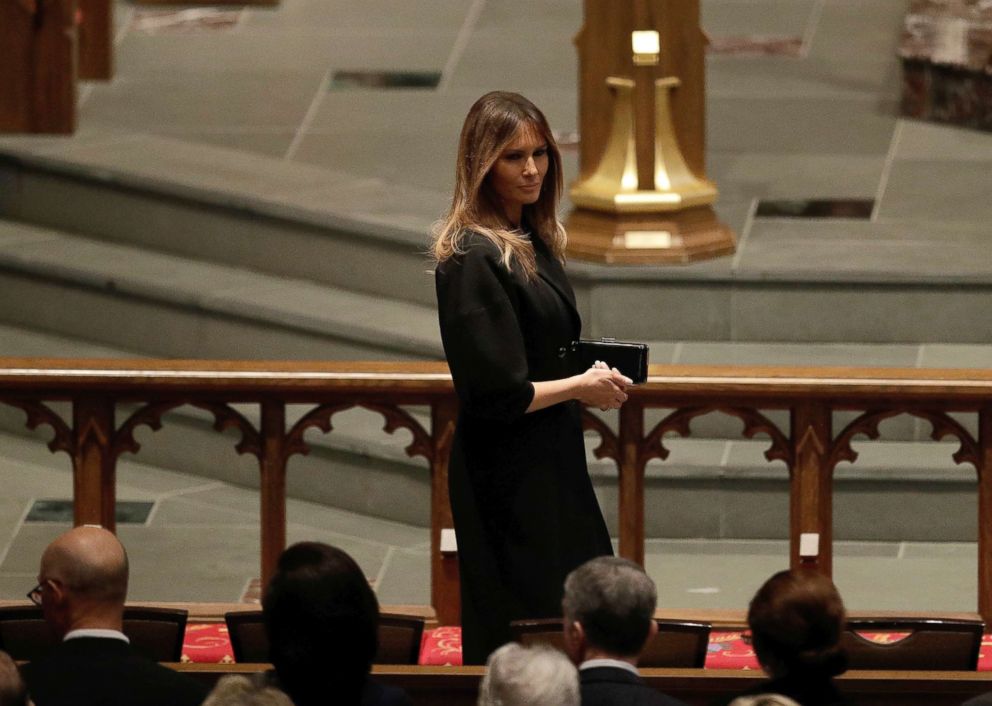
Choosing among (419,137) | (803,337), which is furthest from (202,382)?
(419,137)

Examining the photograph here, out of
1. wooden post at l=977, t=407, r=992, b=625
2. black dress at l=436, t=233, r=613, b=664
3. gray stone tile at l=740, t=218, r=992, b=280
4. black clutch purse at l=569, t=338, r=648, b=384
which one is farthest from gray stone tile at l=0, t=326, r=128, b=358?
black clutch purse at l=569, t=338, r=648, b=384

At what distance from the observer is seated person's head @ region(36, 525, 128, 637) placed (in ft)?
12.7

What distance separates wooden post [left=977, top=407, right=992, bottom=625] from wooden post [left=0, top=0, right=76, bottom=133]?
15.9 feet

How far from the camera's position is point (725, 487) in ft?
22.5

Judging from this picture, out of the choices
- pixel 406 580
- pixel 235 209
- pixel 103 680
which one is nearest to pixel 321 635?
pixel 103 680

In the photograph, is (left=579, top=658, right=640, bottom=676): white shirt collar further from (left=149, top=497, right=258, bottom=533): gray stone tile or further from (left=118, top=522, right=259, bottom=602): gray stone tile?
(left=149, top=497, right=258, bottom=533): gray stone tile

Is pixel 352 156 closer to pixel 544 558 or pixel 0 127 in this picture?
pixel 0 127

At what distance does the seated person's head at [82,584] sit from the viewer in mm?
3857

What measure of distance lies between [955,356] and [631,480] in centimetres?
205

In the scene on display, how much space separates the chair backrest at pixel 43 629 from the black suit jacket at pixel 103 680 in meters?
0.52

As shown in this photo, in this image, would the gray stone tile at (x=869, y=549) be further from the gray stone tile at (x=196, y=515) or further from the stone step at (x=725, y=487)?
the gray stone tile at (x=196, y=515)

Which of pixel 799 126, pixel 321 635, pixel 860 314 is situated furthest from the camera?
pixel 799 126

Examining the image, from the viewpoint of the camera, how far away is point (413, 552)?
6828 millimetres

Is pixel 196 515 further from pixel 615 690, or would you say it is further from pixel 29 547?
pixel 615 690
